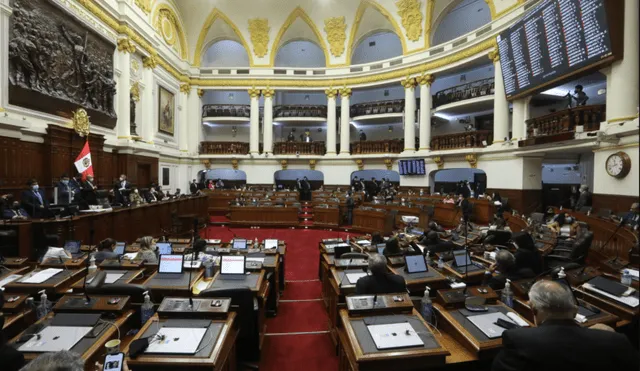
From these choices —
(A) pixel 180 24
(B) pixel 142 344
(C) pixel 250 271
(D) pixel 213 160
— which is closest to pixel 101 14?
(A) pixel 180 24

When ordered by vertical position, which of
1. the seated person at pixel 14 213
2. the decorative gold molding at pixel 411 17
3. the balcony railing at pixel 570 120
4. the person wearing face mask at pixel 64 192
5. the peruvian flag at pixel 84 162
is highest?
the decorative gold molding at pixel 411 17

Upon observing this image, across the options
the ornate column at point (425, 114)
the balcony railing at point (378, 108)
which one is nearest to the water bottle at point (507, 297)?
the ornate column at point (425, 114)

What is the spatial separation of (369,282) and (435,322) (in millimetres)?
729

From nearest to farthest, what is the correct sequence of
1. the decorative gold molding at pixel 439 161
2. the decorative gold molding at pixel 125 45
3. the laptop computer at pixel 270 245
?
the laptop computer at pixel 270 245 < the decorative gold molding at pixel 125 45 < the decorative gold molding at pixel 439 161

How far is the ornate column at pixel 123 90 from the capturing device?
486 inches

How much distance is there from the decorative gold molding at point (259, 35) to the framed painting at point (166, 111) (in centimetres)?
631

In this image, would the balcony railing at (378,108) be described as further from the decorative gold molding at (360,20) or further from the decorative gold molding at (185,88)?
the decorative gold molding at (185,88)

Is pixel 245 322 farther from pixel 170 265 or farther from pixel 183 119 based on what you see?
pixel 183 119

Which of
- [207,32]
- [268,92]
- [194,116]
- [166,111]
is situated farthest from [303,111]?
[166,111]

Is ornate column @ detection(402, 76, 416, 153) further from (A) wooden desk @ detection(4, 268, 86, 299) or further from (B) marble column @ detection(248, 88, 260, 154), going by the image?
(A) wooden desk @ detection(4, 268, 86, 299)

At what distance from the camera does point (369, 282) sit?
3.23m

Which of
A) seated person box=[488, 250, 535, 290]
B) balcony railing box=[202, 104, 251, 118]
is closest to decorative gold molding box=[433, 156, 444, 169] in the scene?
balcony railing box=[202, 104, 251, 118]

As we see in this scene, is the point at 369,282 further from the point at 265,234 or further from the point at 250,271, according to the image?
the point at 265,234

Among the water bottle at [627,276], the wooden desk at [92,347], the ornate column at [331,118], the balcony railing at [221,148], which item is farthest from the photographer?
the balcony railing at [221,148]
